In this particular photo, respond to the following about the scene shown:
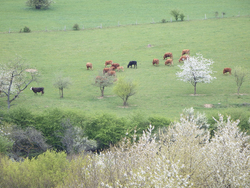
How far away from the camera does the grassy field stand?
38.2m

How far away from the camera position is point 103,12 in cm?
8600

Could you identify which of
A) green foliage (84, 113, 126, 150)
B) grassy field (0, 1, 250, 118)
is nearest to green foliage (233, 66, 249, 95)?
grassy field (0, 1, 250, 118)

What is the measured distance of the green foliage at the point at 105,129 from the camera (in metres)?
28.2

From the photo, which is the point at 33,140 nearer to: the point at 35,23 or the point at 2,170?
the point at 2,170

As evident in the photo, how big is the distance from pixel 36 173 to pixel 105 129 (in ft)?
42.7

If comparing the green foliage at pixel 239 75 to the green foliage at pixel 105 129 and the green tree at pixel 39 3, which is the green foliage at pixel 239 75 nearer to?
the green foliage at pixel 105 129

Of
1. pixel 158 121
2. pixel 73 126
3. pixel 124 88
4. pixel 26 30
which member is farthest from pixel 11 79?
pixel 26 30

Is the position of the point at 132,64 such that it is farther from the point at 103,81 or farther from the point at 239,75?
the point at 239,75

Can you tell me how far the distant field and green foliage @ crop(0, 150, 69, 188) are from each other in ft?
193

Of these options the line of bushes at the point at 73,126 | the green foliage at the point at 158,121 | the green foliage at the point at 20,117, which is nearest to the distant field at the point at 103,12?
the green foliage at the point at 20,117

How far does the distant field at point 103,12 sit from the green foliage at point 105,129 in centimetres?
4865

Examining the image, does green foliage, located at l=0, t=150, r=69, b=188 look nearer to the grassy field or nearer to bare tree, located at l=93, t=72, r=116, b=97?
the grassy field

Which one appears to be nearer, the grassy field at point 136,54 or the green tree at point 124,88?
the green tree at point 124,88

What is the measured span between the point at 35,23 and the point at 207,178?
7053 centimetres
